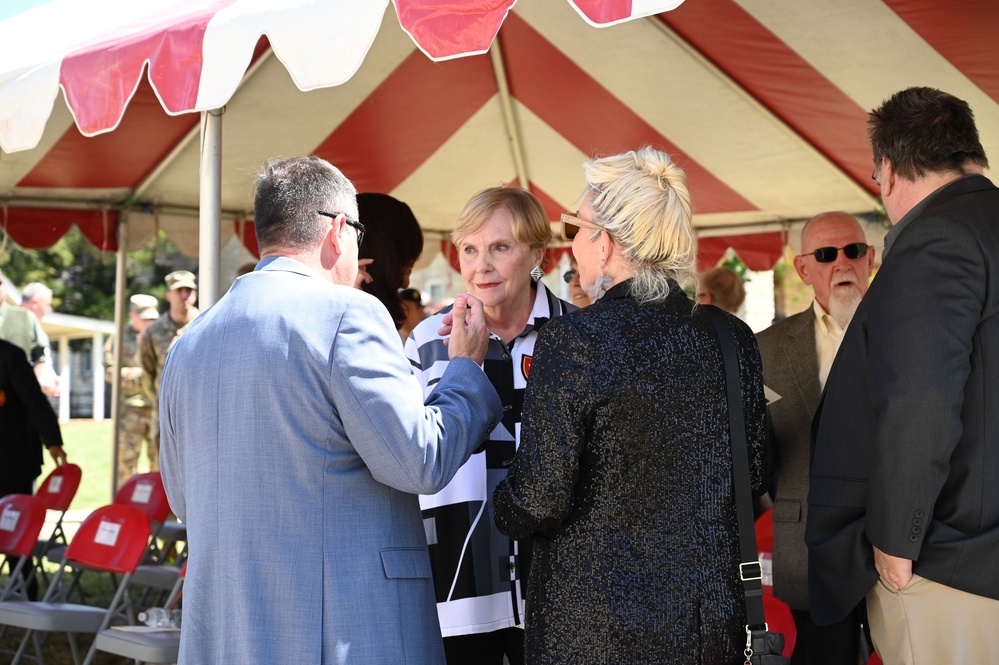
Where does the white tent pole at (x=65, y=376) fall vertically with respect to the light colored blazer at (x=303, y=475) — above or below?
above

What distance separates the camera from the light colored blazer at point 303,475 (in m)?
1.92

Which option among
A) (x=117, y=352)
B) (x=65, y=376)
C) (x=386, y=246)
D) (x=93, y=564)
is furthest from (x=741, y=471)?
(x=65, y=376)

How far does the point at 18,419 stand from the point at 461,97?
343 centimetres

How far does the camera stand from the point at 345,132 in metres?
6.30

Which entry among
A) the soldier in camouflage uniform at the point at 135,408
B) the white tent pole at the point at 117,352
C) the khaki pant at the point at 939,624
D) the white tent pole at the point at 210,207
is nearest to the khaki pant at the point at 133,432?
the soldier in camouflage uniform at the point at 135,408

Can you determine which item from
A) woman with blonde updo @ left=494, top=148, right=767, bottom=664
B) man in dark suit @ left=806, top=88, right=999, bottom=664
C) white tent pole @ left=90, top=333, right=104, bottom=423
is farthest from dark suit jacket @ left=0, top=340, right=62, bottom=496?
white tent pole @ left=90, top=333, right=104, bottom=423

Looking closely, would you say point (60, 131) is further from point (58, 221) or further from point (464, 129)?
point (464, 129)

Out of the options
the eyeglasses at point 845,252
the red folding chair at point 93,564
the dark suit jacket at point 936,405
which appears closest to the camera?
the dark suit jacket at point 936,405

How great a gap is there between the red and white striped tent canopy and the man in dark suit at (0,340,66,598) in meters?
0.90

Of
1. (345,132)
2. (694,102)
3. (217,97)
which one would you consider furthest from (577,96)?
(217,97)

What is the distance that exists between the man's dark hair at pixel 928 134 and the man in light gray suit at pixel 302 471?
118 cm

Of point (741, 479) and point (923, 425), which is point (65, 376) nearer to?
point (741, 479)

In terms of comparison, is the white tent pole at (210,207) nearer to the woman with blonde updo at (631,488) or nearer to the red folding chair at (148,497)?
the woman with blonde updo at (631,488)

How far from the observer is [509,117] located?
6.51 metres
